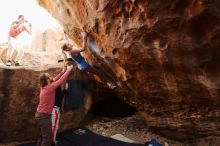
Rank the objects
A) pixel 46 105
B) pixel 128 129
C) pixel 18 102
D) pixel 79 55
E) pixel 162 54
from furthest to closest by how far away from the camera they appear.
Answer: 1. pixel 128 129
2. pixel 18 102
3. pixel 79 55
4. pixel 46 105
5. pixel 162 54

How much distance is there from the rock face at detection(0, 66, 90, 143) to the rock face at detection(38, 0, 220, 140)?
1.47 meters

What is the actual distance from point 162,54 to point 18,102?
344 centimetres

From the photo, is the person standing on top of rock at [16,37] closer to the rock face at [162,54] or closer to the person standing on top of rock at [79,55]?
the rock face at [162,54]

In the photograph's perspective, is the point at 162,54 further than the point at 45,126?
No

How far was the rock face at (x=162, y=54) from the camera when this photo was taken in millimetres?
4527

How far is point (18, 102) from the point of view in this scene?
6453mm

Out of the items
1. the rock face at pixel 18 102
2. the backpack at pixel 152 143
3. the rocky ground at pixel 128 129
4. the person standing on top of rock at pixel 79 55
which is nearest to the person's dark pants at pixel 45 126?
the rock face at pixel 18 102

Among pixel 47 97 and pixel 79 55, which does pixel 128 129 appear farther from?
pixel 47 97

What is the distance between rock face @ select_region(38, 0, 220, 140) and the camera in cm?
453

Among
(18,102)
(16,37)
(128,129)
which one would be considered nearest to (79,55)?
(18,102)

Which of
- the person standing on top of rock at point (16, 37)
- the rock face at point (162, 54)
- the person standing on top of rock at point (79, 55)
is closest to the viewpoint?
the rock face at point (162, 54)

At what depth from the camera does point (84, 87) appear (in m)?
7.53

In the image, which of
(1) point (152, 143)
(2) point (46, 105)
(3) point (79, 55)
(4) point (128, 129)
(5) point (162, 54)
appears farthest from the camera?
(4) point (128, 129)

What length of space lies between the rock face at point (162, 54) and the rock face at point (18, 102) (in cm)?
147
